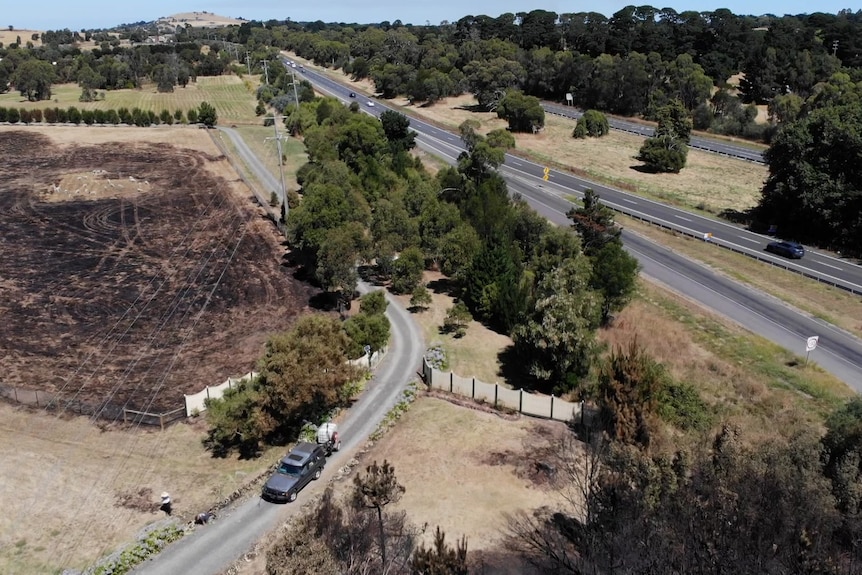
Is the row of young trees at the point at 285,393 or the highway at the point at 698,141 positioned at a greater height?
the highway at the point at 698,141

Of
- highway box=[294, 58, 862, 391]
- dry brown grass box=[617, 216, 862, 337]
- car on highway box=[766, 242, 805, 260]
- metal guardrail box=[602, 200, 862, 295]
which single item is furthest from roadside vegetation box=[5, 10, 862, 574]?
metal guardrail box=[602, 200, 862, 295]

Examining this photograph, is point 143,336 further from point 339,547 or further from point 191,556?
point 339,547

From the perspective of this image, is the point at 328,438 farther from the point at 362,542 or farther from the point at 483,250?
the point at 483,250

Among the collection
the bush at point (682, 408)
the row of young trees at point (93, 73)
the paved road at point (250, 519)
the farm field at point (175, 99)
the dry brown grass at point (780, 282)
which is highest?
the row of young trees at point (93, 73)

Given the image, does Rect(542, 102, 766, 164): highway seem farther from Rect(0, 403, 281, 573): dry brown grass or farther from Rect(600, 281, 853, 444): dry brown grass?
Rect(0, 403, 281, 573): dry brown grass

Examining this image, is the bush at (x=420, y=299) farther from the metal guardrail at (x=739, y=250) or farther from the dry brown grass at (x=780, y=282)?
the metal guardrail at (x=739, y=250)

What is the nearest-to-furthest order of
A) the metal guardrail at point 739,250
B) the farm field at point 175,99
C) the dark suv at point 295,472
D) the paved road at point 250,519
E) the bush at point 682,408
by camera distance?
the paved road at point 250,519 < the dark suv at point 295,472 < the bush at point 682,408 < the metal guardrail at point 739,250 < the farm field at point 175,99

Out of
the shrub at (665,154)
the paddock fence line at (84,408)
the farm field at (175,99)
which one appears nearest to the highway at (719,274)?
the shrub at (665,154)
